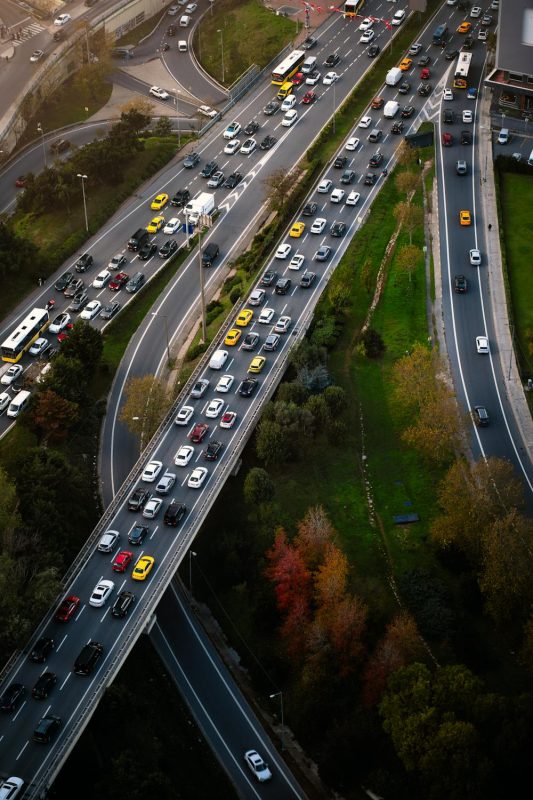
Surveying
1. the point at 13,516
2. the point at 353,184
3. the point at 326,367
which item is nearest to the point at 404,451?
the point at 326,367

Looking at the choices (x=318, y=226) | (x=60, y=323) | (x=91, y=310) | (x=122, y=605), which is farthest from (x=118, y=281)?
(x=122, y=605)

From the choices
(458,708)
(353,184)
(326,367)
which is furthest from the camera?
(353,184)

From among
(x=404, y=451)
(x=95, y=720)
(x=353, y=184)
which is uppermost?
(x=353, y=184)

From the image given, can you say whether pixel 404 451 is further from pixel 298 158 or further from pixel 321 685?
pixel 298 158

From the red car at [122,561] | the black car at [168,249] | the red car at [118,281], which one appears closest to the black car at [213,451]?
the red car at [122,561]

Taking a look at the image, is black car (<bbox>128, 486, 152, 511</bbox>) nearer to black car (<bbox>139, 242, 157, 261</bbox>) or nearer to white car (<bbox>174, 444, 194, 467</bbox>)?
white car (<bbox>174, 444, 194, 467</bbox>)

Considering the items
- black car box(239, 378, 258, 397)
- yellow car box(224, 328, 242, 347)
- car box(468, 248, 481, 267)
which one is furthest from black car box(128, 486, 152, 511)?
car box(468, 248, 481, 267)
